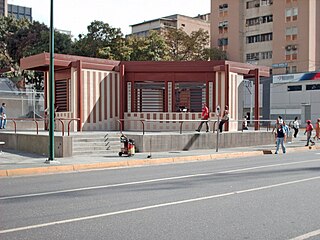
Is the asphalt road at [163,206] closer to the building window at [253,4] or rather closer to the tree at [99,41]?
the tree at [99,41]

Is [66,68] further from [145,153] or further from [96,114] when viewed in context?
[145,153]

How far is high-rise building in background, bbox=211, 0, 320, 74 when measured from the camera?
56.0 metres

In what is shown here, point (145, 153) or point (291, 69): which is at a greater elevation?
point (291, 69)

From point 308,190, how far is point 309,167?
5319mm

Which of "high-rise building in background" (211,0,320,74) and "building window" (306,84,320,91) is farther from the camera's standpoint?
"high-rise building in background" (211,0,320,74)

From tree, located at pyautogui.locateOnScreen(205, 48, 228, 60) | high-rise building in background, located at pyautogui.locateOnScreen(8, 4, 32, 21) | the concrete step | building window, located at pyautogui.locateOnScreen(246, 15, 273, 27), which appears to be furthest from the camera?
high-rise building in background, located at pyautogui.locateOnScreen(8, 4, 32, 21)

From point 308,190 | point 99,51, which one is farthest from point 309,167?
point 99,51

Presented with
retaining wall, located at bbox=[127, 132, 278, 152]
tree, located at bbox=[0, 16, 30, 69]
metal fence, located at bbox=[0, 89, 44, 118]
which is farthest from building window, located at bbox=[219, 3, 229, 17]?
retaining wall, located at bbox=[127, 132, 278, 152]

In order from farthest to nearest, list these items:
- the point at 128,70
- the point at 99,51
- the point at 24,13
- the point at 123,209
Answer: the point at 24,13 → the point at 99,51 → the point at 128,70 → the point at 123,209

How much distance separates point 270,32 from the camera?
6041cm

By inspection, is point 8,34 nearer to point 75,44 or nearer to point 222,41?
point 75,44

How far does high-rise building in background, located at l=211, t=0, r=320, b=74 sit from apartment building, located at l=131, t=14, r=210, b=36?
1573 centimetres

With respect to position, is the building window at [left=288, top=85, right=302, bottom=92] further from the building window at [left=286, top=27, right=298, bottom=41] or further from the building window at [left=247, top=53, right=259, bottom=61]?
the building window at [left=247, top=53, right=259, bottom=61]

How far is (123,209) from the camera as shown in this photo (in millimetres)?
8258
